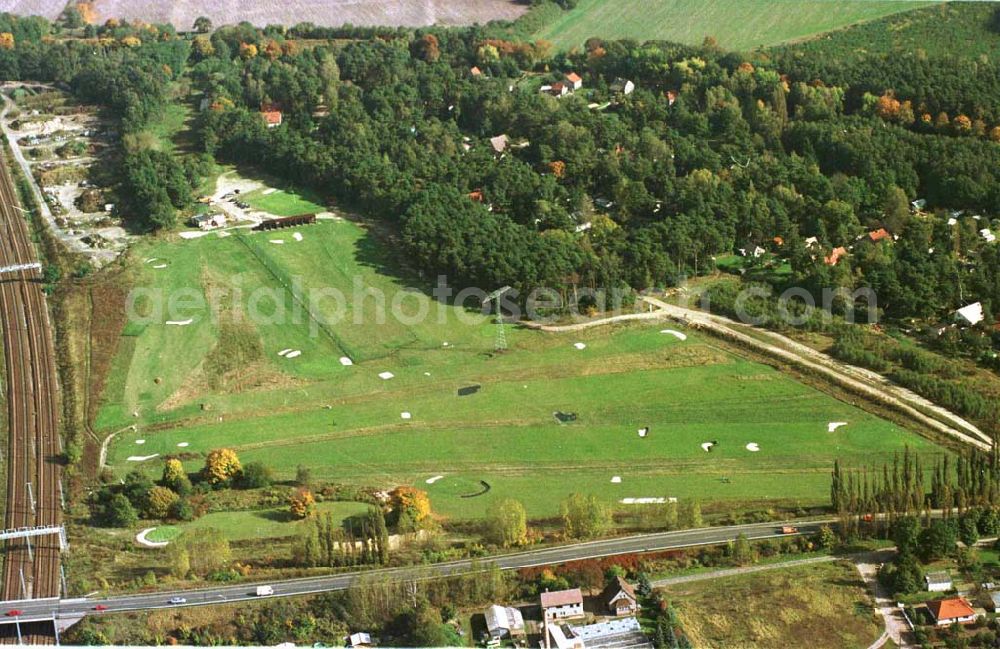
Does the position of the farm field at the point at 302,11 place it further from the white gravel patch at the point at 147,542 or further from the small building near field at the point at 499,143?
the white gravel patch at the point at 147,542

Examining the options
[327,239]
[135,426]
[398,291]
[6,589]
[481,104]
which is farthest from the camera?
[481,104]

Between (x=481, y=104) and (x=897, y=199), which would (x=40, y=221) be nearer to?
(x=481, y=104)

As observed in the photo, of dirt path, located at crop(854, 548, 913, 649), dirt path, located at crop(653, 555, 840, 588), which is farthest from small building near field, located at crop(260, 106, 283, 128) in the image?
dirt path, located at crop(854, 548, 913, 649)

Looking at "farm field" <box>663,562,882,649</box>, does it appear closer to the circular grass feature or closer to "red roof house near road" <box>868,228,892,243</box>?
the circular grass feature

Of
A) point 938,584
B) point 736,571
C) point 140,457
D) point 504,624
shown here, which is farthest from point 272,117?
point 938,584

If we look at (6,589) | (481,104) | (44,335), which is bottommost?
(6,589)

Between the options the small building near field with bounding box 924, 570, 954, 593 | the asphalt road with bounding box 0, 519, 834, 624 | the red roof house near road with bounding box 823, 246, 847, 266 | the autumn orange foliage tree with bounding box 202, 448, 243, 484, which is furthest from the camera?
the red roof house near road with bounding box 823, 246, 847, 266

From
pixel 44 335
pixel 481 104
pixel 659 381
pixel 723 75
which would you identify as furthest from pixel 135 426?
pixel 723 75
